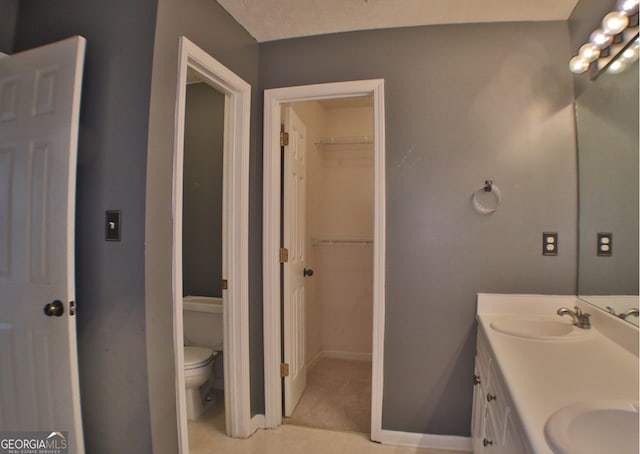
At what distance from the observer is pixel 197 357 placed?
2125mm

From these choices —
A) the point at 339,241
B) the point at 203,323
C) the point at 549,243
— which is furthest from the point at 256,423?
the point at 549,243

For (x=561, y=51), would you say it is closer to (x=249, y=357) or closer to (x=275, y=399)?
(x=249, y=357)

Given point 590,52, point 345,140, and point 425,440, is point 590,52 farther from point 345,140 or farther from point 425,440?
point 425,440

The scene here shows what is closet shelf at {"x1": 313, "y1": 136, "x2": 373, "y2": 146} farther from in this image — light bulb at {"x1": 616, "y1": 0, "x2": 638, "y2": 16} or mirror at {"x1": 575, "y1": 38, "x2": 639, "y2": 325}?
light bulb at {"x1": 616, "y1": 0, "x2": 638, "y2": 16}

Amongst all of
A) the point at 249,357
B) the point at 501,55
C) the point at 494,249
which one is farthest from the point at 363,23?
the point at 249,357

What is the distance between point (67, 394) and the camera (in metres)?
1.32

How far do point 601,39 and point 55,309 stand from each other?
103 inches

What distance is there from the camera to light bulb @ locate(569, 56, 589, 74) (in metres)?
1.53

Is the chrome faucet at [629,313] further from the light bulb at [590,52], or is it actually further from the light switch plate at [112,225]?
the light switch plate at [112,225]

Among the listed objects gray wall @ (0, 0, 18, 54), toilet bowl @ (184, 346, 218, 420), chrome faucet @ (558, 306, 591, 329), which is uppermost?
gray wall @ (0, 0, 18, 54)

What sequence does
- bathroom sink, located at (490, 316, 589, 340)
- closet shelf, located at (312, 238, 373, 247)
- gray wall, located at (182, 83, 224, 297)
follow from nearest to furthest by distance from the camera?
bathroom sink, located at (490, 316, 589, 340)
gray wall, located at (182, 83, 224, 297)
closet shelf, located at (312, 238, 373, 247)

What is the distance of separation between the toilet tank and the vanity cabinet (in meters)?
1.70

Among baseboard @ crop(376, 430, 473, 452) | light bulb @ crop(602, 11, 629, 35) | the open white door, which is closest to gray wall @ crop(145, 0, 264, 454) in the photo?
the open white door

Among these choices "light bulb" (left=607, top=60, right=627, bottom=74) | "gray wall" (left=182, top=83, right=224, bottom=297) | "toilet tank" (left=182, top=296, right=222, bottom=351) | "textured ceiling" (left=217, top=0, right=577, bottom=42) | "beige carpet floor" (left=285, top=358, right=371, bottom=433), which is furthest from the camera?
"gray wall" (left=182, top=83, right=224, bottom=297)
